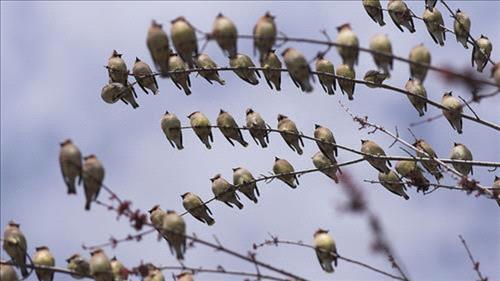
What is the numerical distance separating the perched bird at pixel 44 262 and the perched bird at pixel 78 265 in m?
0.10

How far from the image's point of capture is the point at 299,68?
16.4 feet

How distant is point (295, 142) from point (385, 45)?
2048 millimetres

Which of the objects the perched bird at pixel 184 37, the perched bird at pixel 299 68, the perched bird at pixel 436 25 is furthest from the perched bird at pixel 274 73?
the perched bird at pixel 184 37

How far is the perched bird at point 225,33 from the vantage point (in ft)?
15.6

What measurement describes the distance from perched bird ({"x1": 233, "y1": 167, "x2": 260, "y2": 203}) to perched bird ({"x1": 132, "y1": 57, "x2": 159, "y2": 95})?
0.87 m

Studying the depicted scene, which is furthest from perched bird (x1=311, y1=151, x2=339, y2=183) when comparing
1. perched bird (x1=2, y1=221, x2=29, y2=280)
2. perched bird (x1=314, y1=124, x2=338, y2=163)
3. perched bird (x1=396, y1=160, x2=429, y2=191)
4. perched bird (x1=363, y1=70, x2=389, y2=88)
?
perched bird (x1=2, y1=221, x2=29, y2=280)

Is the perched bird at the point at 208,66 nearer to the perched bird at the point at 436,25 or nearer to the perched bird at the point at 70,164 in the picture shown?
the perched bird at the point at 436,25

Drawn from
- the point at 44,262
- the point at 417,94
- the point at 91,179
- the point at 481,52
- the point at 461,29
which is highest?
the point at 461,29

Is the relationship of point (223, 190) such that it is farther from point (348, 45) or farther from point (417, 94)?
point (348, 45)

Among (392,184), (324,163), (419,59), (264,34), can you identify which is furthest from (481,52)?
(264,34)

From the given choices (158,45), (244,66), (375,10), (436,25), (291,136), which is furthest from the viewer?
(436,25)

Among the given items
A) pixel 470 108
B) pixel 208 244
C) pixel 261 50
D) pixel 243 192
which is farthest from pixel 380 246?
pixel 243 192

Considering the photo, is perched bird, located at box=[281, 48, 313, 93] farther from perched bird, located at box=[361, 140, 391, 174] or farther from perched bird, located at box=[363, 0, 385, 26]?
perched bird, located at box=[363, 0, 385, 26]

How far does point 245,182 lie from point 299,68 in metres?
1.87
